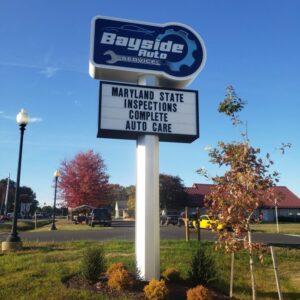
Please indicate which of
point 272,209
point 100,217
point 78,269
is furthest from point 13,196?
point 78,269

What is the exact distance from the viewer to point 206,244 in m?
17.1

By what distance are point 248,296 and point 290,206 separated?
60.4 m

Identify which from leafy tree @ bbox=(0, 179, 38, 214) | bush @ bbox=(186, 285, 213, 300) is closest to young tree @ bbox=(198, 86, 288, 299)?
bush @ bbox=(186, 285, 213, 300)

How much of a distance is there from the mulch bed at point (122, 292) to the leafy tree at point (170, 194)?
5424 centimetres

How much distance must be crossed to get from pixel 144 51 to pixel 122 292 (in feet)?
20.0

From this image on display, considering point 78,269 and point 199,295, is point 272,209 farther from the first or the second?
point 199,295

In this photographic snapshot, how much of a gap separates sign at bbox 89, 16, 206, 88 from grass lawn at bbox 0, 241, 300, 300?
4991 millimetres

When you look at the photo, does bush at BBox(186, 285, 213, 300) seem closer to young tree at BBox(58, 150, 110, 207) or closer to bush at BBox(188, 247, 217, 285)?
bush at BBox(188, 247, 217, 285)

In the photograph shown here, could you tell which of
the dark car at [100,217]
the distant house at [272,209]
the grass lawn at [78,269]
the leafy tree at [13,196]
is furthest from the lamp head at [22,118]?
the leafy tree at [13,196]

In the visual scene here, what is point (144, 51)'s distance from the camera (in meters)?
11.3

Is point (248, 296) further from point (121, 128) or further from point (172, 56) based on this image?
point (172, 56)

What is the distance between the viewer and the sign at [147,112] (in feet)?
34.2

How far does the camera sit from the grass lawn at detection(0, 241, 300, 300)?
880 cm

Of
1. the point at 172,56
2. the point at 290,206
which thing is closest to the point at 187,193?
the point at 290,206
